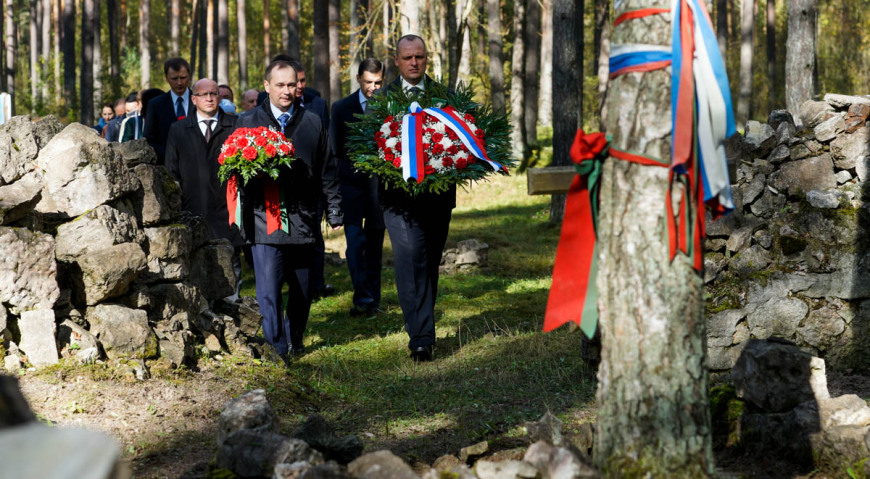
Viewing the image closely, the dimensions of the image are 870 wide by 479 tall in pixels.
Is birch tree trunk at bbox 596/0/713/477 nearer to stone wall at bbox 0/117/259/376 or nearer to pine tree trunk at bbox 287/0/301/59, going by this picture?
stone wall at bbox 0/117/259/376

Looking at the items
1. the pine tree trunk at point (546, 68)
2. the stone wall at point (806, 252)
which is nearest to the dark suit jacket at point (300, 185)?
the stone wall at point (806, 252)

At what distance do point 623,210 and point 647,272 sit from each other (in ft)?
0.87

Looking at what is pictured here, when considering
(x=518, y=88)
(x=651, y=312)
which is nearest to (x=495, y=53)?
(x=518, y=88)

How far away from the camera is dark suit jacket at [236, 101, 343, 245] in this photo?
22.8ft

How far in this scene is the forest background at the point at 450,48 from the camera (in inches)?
719

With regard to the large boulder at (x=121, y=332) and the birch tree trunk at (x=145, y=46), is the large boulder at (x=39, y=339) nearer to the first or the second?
the large boulder at (x=121, y=332)

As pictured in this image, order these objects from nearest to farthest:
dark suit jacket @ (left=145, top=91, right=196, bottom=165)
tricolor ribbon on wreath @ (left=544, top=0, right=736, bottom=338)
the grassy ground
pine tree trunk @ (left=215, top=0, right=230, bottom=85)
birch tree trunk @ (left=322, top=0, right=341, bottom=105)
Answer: tricolor ribbon on wreath @ (left=544, top=0, right=736, bottom=338) → the grassy ground → dark suit jacket @ (left=145, top=91, right=196, bottom=165) → birch tree trunk @ (left=322, top=0, right=341, bottom=105) → pine tree trunk @ (left=215, top=0, right=230, bottom=85)

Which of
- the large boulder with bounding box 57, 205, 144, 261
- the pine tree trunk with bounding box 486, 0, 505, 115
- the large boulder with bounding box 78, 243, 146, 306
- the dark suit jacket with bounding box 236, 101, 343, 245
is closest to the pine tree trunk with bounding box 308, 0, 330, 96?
the pine tree trunk with bounding box 486, 0, 505, 115

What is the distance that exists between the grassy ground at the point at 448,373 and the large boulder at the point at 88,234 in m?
1.38

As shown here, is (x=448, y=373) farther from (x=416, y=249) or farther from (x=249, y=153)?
(x=249, y=153)

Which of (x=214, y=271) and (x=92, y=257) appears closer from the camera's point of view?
(x=92, y=257)

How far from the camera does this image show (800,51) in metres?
12.6

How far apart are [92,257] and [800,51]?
34.1 feet

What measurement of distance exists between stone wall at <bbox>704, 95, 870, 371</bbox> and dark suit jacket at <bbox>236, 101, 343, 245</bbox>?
Result: 3104 millimetres
